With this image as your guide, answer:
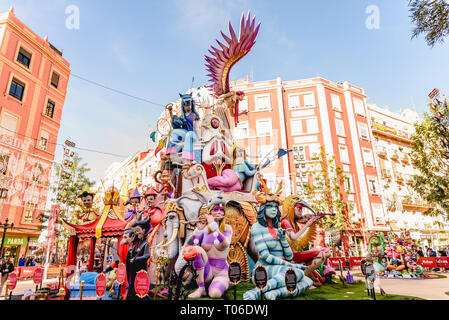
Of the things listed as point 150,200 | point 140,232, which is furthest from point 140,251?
point 150,200

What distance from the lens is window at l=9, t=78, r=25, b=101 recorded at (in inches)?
749

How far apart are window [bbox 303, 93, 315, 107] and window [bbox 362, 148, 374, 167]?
24.1 ft

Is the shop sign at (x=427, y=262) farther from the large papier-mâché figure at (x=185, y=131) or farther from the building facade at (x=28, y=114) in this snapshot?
the building facade at (x=28, y=114)

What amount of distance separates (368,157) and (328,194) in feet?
30.0

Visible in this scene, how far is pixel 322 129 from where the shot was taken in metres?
27.0

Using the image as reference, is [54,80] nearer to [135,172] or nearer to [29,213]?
[29,213]

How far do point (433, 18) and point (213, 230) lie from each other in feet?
21.4

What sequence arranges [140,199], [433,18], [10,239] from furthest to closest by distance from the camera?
[10,239], [140,199], [433,18]

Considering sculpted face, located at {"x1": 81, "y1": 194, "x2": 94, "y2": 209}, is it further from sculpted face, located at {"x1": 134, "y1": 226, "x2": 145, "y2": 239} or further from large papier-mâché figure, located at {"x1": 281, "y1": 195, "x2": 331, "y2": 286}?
large papier-mâché figure, located at {"x1": 281, "y1": 195, "x2": 331, "y2": 286}

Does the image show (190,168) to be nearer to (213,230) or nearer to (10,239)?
(213,230)

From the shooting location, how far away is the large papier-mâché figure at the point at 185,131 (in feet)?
32.4

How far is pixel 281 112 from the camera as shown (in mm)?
27766
